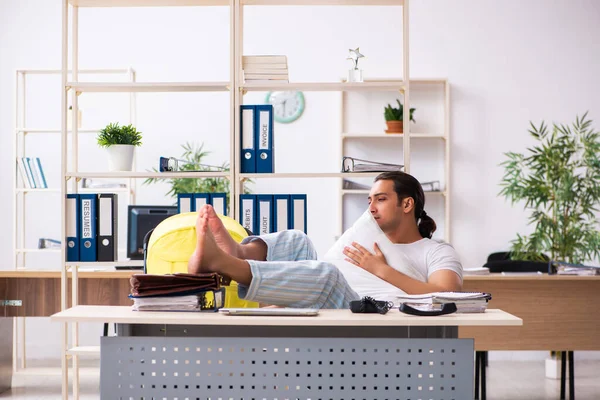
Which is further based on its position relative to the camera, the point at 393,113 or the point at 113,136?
the point at 393,113

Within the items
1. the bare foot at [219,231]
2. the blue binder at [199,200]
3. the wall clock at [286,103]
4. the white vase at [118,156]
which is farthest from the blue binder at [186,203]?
the wall clock at [286,103]

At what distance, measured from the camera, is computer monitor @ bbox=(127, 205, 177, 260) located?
15.5 ft

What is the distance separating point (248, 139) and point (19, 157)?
112 inches

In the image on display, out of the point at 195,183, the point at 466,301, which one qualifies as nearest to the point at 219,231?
the point at 466,301

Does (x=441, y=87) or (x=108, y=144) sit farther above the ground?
(x=441, y=87)

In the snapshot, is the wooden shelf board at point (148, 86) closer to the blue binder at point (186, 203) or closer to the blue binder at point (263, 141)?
the blue binder at point (263, 141)

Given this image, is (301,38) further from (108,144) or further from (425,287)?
(425,287)

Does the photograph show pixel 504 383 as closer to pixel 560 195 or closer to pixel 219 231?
pixel 560 195

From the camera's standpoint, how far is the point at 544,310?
169 inches

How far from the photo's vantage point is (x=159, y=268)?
2.78 metres

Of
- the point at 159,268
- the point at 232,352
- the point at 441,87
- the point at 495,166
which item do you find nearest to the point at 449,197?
the point at 495,166

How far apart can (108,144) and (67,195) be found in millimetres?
339

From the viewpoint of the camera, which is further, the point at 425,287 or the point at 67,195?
the point at 67,195

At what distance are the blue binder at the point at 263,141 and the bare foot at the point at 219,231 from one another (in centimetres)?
139
